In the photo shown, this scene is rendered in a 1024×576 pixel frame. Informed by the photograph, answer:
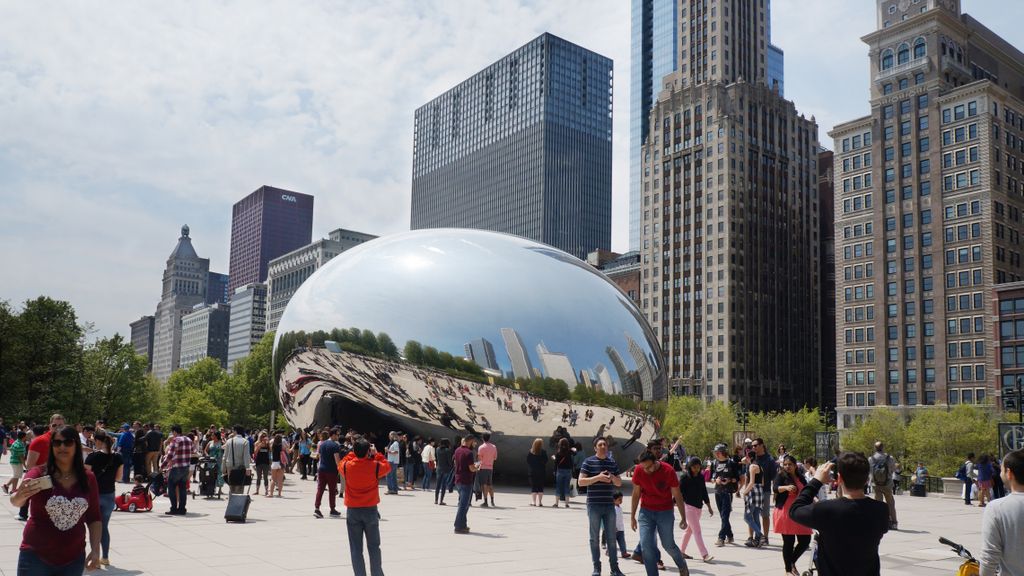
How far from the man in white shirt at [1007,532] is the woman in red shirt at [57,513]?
6.05 m

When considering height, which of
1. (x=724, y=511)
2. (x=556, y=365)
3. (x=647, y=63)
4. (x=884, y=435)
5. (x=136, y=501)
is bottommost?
(x=884, y=435)

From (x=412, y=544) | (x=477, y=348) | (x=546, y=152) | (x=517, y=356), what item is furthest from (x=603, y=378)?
(x=546, y=152)

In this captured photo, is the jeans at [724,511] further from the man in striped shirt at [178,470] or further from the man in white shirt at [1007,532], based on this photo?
the man in striped shirt at [178,470]

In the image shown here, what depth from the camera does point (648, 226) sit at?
132 meters

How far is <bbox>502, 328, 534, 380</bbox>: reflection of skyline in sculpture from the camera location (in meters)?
21.8

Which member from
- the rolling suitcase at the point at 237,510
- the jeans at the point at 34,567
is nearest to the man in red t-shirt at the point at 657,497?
the jeans at the point at 34,567

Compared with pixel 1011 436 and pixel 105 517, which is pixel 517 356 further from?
pixel 1011 436

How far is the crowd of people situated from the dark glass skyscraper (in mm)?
161961

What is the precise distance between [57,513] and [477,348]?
53.1ft

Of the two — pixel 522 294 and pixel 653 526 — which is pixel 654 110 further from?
pixel 653 526

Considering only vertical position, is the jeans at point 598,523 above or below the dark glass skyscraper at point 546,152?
below

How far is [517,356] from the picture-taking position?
21828 mm

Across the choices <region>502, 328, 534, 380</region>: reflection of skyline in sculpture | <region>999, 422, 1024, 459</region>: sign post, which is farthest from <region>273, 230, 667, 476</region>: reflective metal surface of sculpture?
<region>999, 422, 1024, 459</region>: sign post

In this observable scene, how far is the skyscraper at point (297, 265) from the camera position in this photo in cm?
18050
